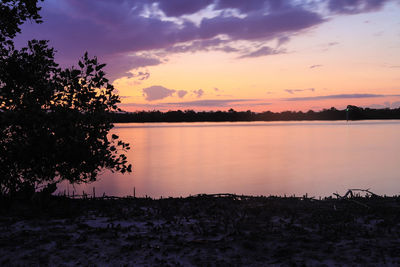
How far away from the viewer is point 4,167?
1351 cm

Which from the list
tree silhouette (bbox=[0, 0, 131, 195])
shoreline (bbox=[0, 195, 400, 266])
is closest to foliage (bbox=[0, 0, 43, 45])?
tree silhouette (bbox=[0, 0, 131, 195])

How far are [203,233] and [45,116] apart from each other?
25.2 ft

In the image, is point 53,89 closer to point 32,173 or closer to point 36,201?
point 32,173

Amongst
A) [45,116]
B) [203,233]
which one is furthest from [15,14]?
[203,233]

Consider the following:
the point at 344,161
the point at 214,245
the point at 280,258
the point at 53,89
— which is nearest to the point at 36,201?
the point at 53,89

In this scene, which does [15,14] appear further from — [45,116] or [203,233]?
[203,233]

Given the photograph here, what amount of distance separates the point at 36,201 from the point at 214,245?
7.39 metres

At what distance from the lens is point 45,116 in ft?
43.2

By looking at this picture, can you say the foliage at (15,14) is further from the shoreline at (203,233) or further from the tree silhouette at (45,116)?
the shoreline at (203,233)

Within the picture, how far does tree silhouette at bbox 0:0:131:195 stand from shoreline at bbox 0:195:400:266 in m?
1.53

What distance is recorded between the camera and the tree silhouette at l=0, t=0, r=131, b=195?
13.0 m

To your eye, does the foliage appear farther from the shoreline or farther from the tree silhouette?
the shoreline

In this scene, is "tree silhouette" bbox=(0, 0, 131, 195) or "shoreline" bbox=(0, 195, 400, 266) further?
"tree silhouette" bbox=(0, 0, 131, 195)

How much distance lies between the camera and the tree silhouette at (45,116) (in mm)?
13008
